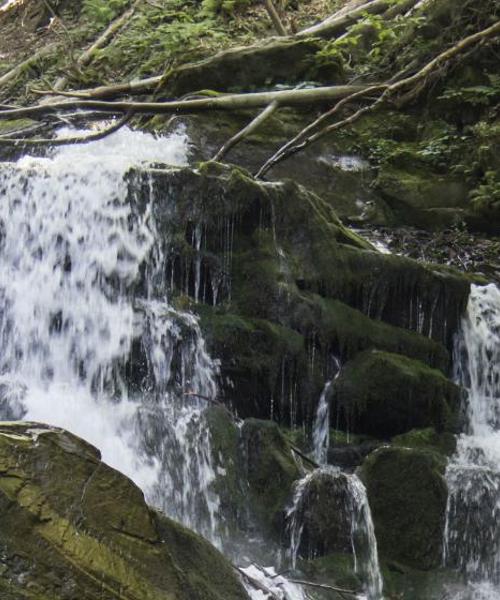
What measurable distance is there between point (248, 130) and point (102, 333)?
4.19 meters

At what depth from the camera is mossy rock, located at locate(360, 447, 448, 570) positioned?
22.4 ft

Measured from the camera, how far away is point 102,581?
3.74 m

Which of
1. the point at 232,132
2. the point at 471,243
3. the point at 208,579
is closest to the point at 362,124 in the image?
the point at 232,132

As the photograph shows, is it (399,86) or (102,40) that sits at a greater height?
(102,40)

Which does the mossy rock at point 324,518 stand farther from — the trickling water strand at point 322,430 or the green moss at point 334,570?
the trickling water strand at point 322,430

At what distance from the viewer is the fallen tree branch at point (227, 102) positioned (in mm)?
11875

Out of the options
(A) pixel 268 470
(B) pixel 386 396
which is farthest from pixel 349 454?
(A) pixel 268 470

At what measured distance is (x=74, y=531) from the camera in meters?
3.81

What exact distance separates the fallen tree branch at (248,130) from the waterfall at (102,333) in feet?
6.63

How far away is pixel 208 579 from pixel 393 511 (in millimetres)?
2802

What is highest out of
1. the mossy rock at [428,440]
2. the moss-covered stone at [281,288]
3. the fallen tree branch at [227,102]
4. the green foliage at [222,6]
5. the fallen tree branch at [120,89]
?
the green foliage at [222,6]

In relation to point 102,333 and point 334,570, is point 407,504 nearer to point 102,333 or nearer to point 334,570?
point 334,570

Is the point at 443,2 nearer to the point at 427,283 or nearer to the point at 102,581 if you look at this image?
the point at 427,283

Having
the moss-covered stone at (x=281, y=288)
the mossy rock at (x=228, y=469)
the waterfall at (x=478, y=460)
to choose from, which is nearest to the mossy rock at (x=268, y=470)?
the mossy rock at (x=228, y=469)
